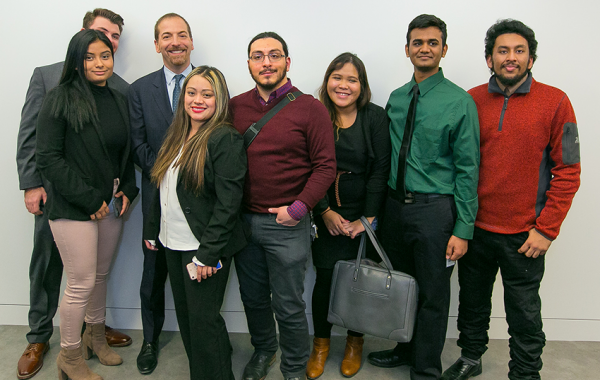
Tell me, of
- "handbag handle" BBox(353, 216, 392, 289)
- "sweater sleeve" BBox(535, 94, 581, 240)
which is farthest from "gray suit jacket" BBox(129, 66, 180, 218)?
"sweater sleeve" BBox(535, 94, 581, 240)

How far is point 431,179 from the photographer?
207 cm

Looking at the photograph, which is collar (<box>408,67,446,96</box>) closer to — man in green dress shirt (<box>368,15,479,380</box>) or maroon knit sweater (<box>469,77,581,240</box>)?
man in green dress shirt (<box>368,15,479,380</box>)

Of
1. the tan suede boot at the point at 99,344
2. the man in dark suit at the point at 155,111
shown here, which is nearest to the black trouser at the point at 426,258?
the man in dark suit at the point at 155,111

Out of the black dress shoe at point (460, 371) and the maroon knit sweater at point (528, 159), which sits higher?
the maroon knit sweater at point (528, 159)

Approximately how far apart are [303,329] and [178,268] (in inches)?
27.6

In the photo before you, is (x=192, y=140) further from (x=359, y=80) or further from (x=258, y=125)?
(x=359, y=80)

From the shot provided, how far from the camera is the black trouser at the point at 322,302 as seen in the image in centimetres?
237

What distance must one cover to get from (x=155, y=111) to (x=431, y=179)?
1467 millimetres

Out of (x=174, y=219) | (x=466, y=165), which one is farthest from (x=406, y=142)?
(x=174, y=219)

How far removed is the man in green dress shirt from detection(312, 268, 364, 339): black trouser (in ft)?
1.42

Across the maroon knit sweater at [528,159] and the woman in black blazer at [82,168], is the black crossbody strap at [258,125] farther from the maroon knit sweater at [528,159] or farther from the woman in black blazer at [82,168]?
the maroon knit sweater at [528,159]

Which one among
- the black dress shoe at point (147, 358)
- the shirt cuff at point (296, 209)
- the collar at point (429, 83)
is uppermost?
the collar at point (429, 83)

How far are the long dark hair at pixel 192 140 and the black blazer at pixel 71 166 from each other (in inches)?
12.4

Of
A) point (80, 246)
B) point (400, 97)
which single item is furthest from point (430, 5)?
point (80, 246)
